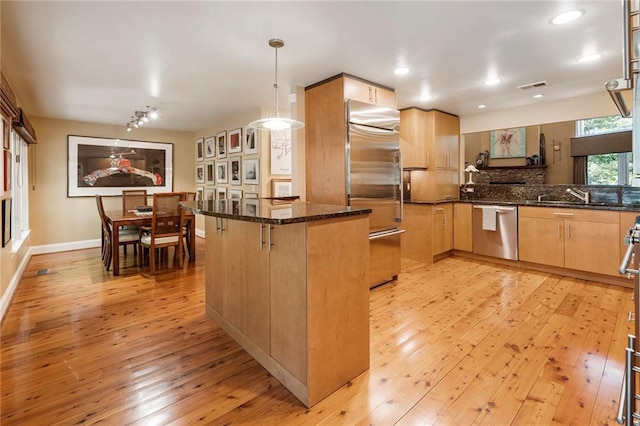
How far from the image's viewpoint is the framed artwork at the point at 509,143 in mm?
5340

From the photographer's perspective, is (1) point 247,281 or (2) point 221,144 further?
(2) point 221,144

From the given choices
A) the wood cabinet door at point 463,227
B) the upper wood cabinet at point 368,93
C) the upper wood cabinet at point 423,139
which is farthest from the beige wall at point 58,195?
the wood cabinet door at point 463,227

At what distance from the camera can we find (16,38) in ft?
8.38

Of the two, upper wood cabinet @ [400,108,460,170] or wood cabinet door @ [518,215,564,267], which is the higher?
upper wood cabinet @ [400,108,460,170]

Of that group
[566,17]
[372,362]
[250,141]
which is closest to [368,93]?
[566,17]

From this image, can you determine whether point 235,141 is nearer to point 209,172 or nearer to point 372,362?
point 209,172

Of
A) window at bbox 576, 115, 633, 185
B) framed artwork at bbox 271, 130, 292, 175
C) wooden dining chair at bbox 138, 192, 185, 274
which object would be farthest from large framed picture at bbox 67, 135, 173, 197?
window at bbox 576, 115, 633, 185

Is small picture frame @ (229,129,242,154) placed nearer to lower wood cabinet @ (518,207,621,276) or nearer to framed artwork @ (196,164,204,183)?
framed artwork @ (196,164,204,183)

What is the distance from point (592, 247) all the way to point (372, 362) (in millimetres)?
3305

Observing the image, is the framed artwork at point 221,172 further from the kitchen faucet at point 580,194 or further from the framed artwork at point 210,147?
the kitchen faucet at point 580,194

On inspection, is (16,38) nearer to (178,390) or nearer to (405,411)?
(178,390)

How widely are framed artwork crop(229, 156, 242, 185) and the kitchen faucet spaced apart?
487 cm

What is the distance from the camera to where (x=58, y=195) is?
A: 575 centimetres

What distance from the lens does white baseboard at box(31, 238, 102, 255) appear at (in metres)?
5.52
